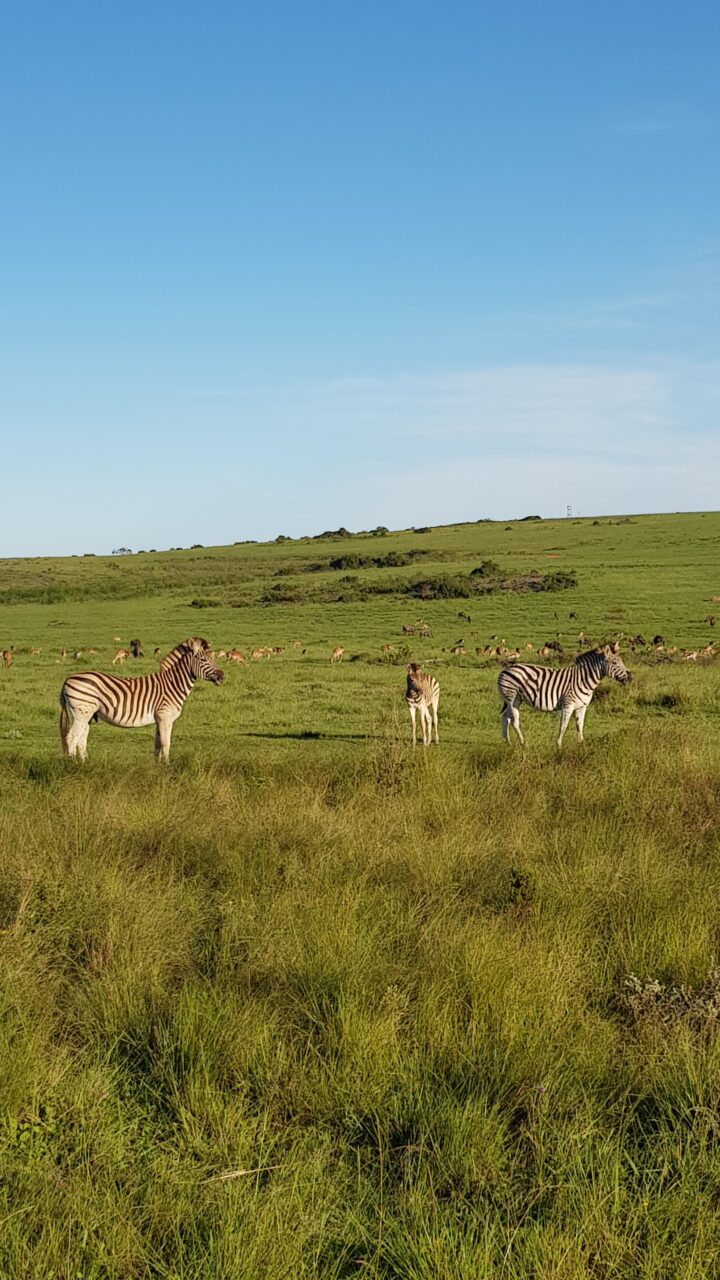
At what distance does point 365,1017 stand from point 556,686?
1258cm

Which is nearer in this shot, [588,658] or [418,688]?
[418,688]

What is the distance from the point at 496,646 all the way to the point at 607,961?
25067 millimetres

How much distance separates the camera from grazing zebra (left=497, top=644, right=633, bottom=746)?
17453 millimetres

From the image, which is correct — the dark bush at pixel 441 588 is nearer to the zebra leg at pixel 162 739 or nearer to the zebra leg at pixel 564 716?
the zebra leg at pixel 564 716

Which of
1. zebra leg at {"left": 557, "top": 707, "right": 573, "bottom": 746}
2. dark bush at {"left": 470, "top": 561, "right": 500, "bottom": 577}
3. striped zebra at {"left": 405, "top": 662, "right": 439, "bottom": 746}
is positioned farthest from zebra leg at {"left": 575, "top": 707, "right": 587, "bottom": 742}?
dark bush at {"left": 470, "top": 561, "right": 500, "bottom": 577}

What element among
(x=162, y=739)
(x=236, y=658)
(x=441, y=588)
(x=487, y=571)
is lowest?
(x=162, y=739)

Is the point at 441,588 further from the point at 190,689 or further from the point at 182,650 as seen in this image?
the point at 182,650

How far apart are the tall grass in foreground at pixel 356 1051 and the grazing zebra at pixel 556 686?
310 inches

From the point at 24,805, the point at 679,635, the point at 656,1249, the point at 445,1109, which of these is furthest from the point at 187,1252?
the point at 679,635

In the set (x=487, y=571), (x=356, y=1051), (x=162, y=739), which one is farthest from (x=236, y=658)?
(x=487, y=571)

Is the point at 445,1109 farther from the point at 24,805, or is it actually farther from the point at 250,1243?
the point at 24,805

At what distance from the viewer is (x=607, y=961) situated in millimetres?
6586

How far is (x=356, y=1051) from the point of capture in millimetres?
5297

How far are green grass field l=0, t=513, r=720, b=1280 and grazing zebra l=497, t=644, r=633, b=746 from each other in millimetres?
3687
